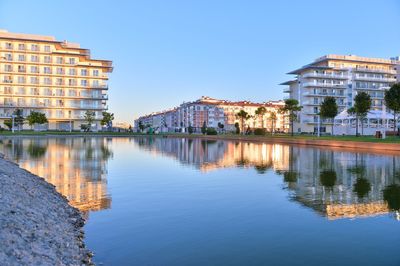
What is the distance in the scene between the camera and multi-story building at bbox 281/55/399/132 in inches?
3883

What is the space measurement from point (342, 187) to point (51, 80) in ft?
285

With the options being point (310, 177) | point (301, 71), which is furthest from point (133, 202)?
point (301, 71)

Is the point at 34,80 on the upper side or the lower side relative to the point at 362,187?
upper

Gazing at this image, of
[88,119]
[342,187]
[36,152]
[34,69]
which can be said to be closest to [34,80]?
[34,69]

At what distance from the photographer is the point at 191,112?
553ft

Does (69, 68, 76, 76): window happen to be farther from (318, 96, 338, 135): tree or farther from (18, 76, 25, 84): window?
(318, 96, 338, 135): tree

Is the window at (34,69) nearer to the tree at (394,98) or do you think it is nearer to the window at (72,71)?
the window at (72,71)

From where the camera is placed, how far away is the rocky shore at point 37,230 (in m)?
5.78

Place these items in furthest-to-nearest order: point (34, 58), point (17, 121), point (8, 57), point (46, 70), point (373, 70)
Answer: point (373, 70) < point (46, 70) < point (34, 58) < point (8, 57) < point (17, 121)

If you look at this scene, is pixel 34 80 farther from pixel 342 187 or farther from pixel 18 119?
pixel 342 187

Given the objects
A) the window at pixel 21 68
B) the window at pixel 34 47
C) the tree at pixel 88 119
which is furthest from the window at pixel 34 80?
the tree at pixel 88 119

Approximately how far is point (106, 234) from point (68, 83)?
89.1 meters

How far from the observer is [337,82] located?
331 ft

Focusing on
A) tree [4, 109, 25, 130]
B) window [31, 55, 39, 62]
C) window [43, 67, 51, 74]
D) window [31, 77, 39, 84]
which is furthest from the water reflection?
window [31, 55, 39, 62]
